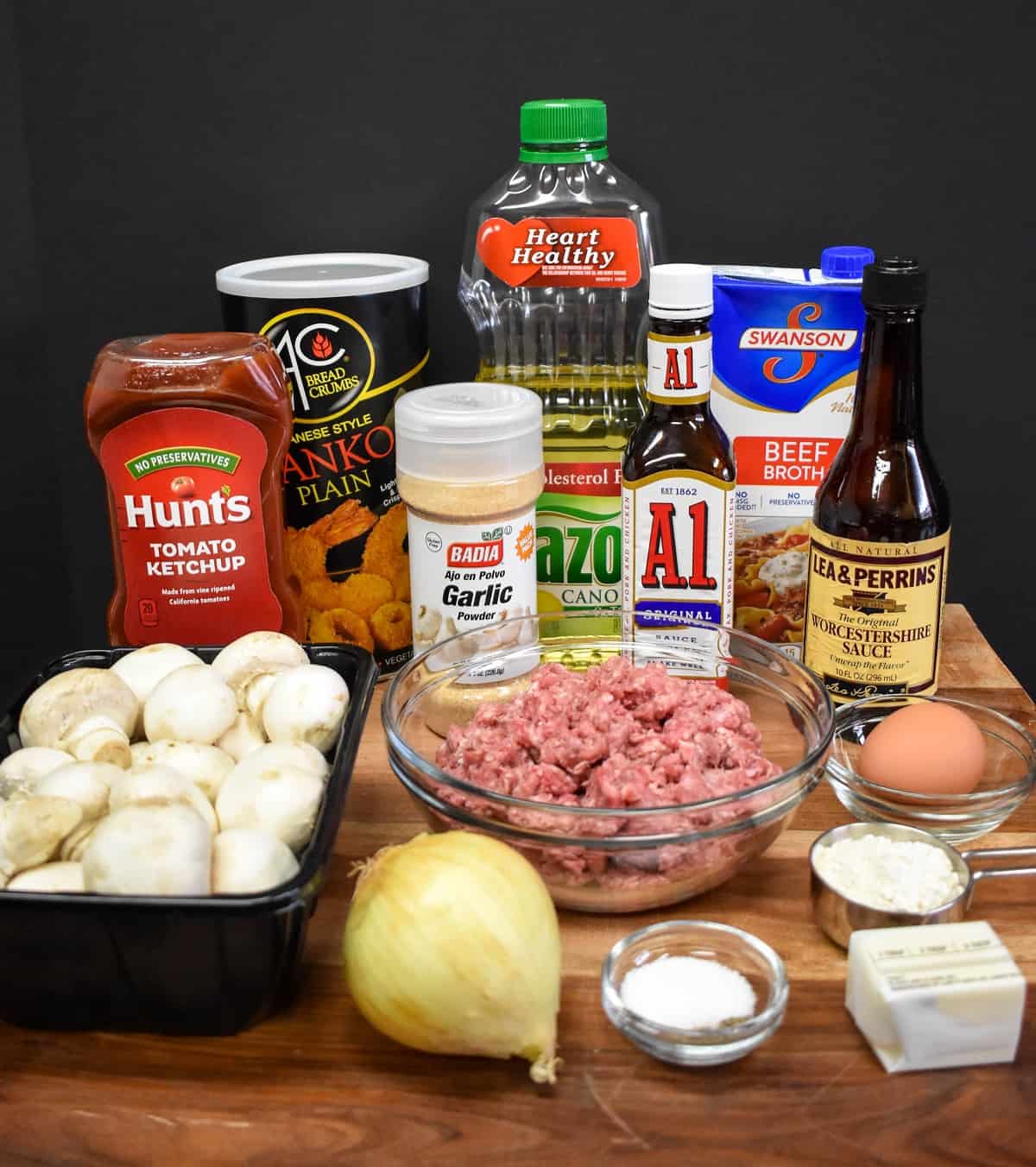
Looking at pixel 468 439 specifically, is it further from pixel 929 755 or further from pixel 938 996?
pixel 938 996

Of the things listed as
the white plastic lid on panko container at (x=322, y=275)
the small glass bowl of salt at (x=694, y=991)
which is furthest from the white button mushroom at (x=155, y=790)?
the white plastic lid on panko container at (x=322, y=275)

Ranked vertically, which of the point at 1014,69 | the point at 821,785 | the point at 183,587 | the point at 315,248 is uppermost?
the point at 1014,69

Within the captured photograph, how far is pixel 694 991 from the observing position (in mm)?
760

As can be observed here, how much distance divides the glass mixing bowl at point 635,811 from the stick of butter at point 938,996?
4.5 inches

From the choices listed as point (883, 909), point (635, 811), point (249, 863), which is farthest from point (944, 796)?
point (249, 863)

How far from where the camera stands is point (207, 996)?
75 centimetres

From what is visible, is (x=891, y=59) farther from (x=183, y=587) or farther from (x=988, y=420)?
(x=183, y=587)

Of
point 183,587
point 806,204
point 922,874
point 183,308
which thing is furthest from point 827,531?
point 183,308

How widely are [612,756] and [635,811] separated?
0.09m

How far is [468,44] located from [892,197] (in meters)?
0.46

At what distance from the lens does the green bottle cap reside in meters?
1.15

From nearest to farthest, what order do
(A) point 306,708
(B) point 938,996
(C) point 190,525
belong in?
(B) point 938,996 < (A) point 306,708 < (C) point 190,525

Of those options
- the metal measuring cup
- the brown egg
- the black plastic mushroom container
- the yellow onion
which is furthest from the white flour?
the black plastic mushroom container

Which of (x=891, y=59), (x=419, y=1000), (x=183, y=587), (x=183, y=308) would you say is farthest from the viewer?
(x=183, y=308)
